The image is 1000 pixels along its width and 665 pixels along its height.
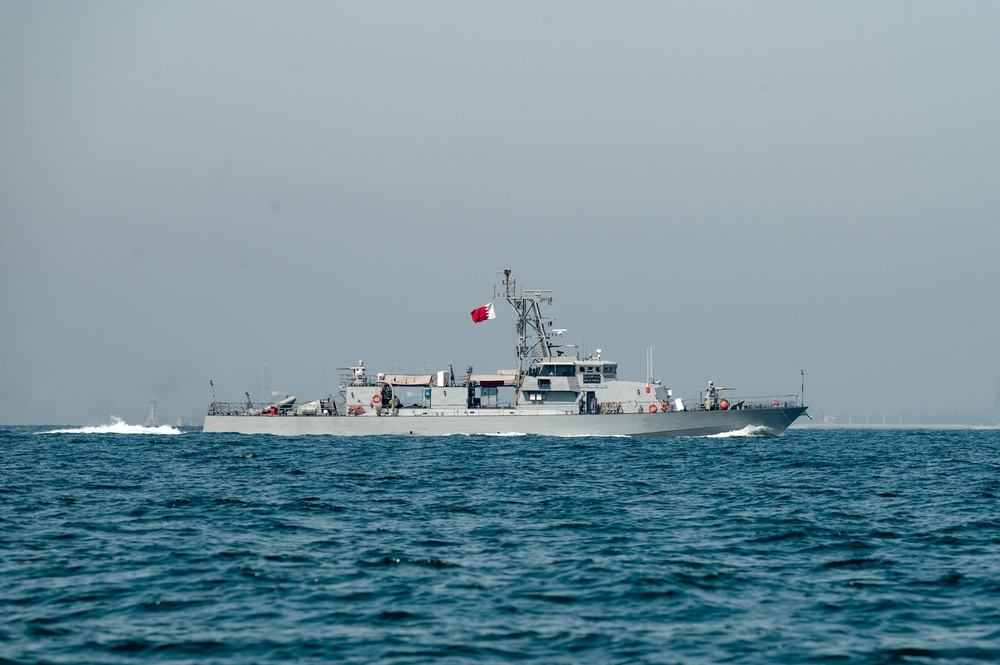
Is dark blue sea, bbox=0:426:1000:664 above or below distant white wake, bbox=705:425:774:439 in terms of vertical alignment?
below

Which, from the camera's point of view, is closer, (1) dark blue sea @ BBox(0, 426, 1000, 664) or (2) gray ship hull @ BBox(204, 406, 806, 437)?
(1) dark blue sea @ BBox(0, 426, 1000, 664)

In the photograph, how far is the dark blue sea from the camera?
13.1 metres

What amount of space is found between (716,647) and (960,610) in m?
4.62

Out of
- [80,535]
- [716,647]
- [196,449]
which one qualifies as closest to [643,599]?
[716,647]

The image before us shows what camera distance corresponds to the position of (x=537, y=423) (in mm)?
65062

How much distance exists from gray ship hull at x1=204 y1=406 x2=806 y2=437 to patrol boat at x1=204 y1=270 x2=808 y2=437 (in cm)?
7

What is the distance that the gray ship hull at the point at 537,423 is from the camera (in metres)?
64.3

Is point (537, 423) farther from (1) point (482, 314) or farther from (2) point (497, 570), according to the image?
(2) point (497, 570)

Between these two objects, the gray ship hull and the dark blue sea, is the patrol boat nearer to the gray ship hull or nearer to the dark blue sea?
the gray ship hull

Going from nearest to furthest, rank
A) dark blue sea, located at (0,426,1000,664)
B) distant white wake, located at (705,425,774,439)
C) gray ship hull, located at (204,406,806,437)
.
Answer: dark blue sea, located at (0,426,1000,664) → gray ship hull, located at (204,406,806,437) → distant white wake, located at (705,425,774,439)

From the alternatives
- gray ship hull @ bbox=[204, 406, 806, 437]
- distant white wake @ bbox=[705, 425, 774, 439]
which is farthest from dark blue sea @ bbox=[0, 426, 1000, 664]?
distant white wake @ bbox=[705, 425, 774, 439]

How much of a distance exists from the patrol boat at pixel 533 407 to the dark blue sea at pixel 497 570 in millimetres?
29758

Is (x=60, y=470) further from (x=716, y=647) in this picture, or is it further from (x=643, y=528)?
(x=716, y=647)

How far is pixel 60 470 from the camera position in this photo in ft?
129
